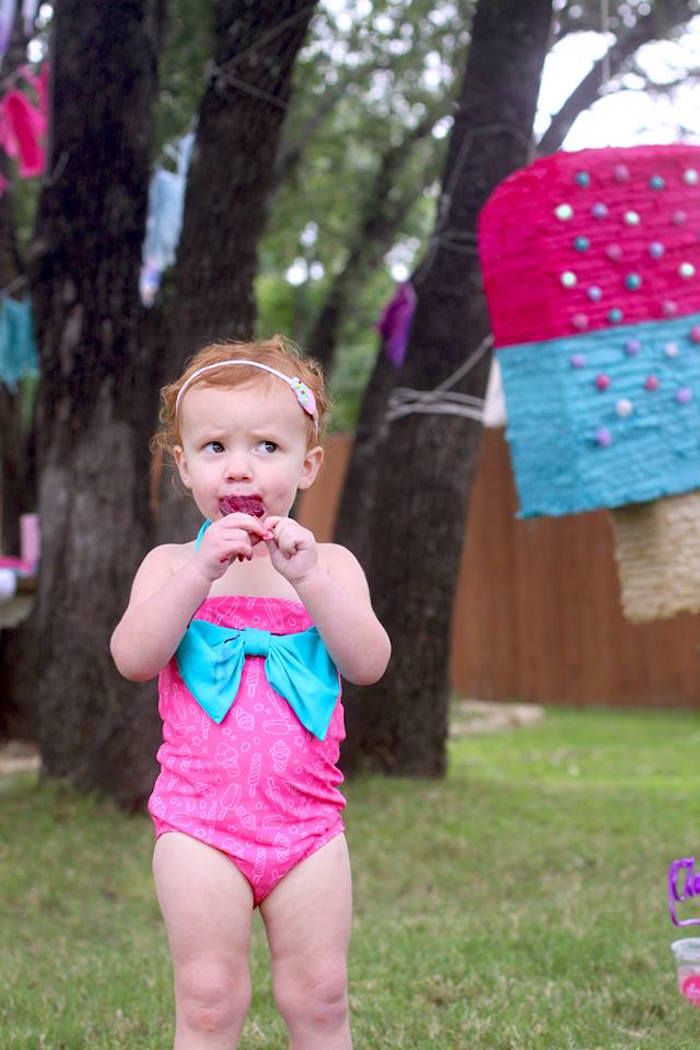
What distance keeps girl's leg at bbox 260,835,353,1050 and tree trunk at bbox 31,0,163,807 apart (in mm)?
3350

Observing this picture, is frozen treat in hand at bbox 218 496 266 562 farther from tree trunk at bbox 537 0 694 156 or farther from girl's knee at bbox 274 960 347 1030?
tree trunk at bbox 537 0 694 156

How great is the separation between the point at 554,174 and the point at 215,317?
2.21m

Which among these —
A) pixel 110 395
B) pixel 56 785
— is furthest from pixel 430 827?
pixel 110 395

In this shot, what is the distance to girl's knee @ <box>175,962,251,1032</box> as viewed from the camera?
6.59ft

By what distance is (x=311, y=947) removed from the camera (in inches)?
80.3

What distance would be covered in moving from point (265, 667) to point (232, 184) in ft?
11.5

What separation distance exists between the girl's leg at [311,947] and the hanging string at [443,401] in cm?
380

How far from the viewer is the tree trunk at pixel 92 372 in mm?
5395

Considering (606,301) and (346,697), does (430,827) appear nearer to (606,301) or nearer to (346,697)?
(346,697)

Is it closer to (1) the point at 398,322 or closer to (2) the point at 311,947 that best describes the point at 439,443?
(1) the point at 398,322

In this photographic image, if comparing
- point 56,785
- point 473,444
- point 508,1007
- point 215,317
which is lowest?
point 508,1007

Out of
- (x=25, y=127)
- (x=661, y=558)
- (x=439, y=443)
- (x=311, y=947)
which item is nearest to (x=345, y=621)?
(x=311, y=947)

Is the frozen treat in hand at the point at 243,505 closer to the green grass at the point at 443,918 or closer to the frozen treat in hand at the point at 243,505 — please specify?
the frozen treat in hand at the point at 243,505

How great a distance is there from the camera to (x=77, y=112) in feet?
17.7
